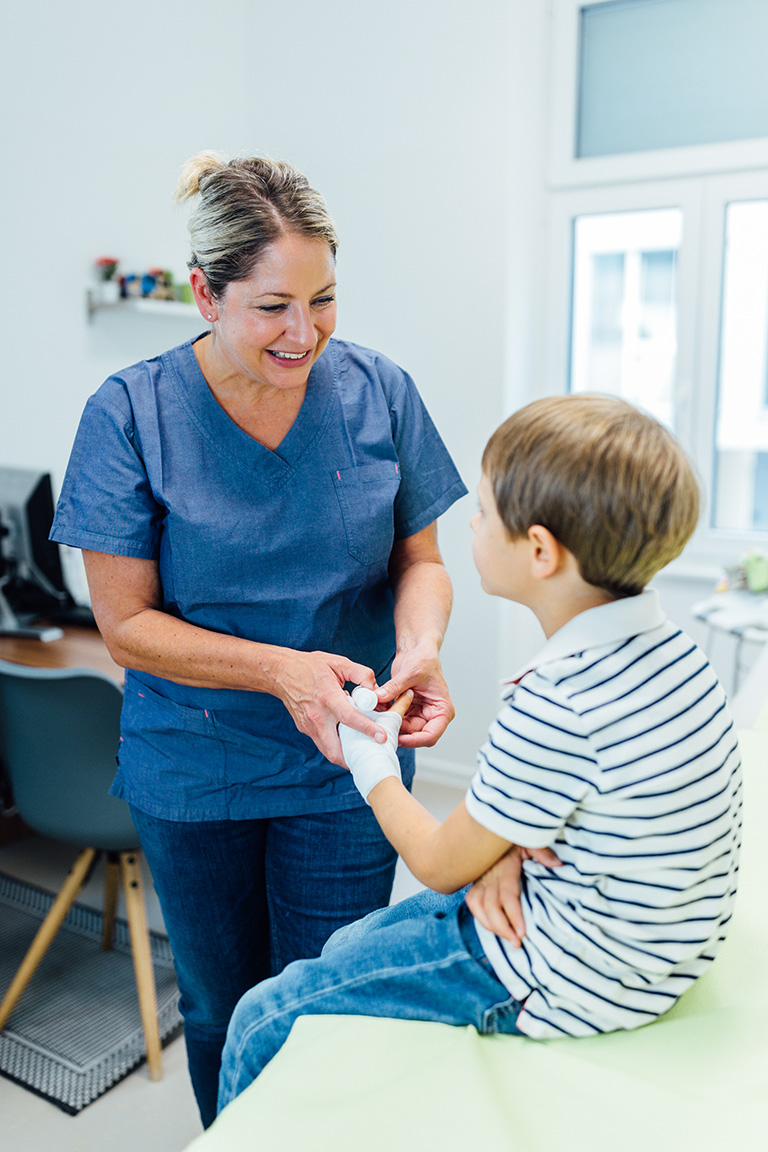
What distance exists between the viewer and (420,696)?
113cm

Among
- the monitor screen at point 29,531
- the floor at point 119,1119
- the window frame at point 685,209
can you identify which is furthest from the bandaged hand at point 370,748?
the window frame at point 685,209

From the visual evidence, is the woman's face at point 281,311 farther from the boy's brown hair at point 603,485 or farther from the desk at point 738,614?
the desk at point 738,614

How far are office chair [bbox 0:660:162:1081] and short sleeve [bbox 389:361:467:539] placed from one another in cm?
69

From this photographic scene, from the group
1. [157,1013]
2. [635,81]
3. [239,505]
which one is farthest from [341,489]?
[635,81]

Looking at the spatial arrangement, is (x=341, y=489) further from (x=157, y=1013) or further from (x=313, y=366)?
(x=157, y=1013)

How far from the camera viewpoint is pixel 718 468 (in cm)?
301

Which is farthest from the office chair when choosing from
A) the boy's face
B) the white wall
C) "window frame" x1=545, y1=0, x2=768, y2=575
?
"window frame" x1=545, y1=0, x2=768, y2=575

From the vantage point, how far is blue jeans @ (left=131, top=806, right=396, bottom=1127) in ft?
3.84

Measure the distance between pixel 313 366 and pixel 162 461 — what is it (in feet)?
0.80

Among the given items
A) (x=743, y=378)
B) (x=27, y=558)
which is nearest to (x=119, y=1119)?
(x=27, y=558)

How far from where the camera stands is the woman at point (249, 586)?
1.06 metres

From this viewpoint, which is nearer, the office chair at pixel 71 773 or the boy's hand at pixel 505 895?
the boy's hand at pixel 505 895

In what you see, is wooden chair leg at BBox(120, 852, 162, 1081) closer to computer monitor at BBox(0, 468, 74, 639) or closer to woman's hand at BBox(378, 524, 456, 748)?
computer monitor at BBox(0, 468, 74, 639)

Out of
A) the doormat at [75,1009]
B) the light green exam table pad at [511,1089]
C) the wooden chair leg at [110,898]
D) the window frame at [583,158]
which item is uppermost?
the window frame at [583,158]
